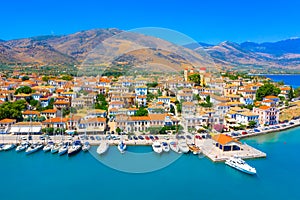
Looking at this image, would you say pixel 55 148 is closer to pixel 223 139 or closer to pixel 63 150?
pixel 63 150

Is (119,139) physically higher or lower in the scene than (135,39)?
lower

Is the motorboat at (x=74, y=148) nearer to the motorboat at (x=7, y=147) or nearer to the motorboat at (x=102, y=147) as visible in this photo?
the motorboat at (x=102, y=147)

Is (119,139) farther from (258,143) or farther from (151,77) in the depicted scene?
(258,143)

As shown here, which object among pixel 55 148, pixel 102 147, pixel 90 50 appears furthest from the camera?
pixel 90 50

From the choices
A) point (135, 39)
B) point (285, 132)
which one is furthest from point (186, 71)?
point (285, 132)

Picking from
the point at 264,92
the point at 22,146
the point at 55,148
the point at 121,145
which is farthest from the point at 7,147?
the point at 264,92

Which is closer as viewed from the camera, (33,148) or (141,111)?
(141,111)
